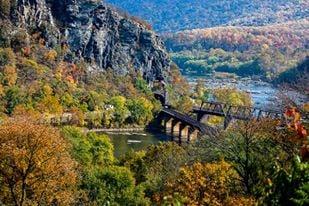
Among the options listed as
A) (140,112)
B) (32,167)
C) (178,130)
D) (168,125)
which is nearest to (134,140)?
(178,130)

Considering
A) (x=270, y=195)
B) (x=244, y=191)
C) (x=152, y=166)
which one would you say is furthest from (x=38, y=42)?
(x=270, y=195)

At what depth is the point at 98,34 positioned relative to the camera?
567 feet

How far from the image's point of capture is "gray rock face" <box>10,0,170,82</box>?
158 m

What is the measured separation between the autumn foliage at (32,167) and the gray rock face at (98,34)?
117m

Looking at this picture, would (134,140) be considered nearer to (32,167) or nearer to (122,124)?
(122,124)

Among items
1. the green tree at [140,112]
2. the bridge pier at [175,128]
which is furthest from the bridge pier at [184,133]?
the green tree at [140,112]

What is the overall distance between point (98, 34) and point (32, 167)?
136 m

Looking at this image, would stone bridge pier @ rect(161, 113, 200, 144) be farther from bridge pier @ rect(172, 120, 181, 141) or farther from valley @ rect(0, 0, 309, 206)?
valley @ rect(0, 0, 309, 206)

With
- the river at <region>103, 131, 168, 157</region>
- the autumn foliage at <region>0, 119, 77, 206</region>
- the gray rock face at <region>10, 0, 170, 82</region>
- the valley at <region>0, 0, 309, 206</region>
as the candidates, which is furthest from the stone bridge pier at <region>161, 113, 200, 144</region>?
the autumn foliage at <region>0, 119, 77, 206</region>

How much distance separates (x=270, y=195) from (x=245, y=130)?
22919 millimetres

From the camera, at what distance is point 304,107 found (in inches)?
1293

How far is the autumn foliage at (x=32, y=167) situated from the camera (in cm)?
3869

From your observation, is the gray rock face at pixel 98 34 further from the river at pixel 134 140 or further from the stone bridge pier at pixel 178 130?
the river at pixel 134 140

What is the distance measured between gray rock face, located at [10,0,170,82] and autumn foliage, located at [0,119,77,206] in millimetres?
116754
